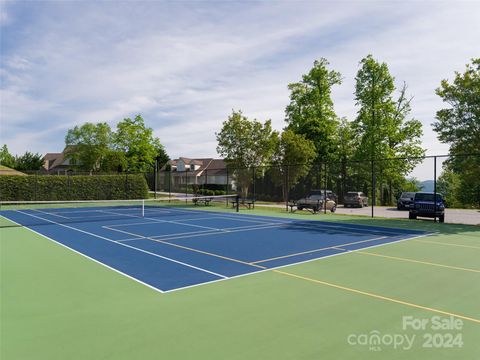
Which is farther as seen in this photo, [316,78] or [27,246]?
[316,78]

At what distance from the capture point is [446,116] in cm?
1881

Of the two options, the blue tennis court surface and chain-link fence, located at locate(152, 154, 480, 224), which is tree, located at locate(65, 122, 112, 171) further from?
the blue tennis court surface

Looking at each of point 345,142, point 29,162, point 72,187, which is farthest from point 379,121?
point 29,162

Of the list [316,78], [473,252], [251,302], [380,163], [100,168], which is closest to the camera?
[251,302]

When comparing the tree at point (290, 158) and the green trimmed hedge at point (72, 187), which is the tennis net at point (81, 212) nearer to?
the green trimmed hedge at point (72, 187)

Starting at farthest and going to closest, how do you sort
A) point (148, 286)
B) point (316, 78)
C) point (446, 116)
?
point (316, 78)
point (446, 116)
point (148, 286)

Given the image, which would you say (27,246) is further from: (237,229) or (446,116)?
(446,116)

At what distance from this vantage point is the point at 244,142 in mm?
32219

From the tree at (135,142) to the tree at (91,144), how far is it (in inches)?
407

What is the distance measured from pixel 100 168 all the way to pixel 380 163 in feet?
153

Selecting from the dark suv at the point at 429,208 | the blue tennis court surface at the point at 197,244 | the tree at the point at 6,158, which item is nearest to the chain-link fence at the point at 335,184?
the dark suv at the point at 429,208

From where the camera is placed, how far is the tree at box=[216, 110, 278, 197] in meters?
32.1

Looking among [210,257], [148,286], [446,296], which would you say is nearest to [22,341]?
[148,286]

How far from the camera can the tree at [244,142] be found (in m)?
32.1
